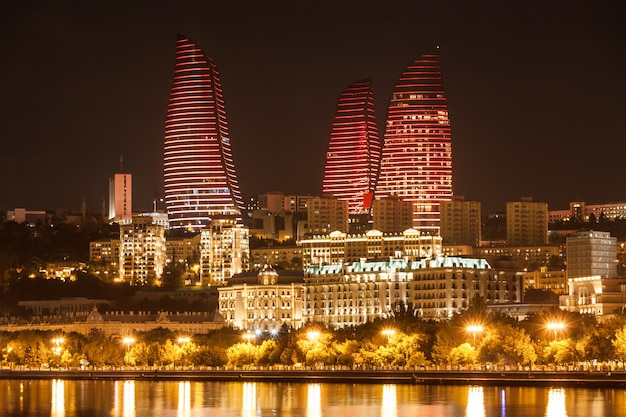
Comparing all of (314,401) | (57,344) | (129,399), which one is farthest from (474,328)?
(57,344)

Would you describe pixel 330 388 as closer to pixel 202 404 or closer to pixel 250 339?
pixel 202 404

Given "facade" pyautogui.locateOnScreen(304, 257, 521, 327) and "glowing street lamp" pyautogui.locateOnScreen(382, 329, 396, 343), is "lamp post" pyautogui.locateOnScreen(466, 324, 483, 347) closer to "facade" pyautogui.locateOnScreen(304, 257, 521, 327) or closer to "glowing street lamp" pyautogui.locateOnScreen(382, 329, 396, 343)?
"glowing street lamp" pyautogui.locateOnScreen(382, 329, 396, 343)

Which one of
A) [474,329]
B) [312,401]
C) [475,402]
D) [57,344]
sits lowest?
[312,401]

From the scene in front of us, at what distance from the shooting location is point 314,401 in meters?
122

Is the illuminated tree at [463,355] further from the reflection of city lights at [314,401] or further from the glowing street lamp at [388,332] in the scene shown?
the reflection of city lights at [314,401]

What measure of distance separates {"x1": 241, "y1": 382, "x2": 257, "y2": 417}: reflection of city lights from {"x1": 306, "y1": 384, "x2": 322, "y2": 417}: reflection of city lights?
379 cm

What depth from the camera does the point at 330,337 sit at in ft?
527

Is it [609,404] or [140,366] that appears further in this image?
[140,366]

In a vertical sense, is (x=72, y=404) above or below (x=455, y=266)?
below

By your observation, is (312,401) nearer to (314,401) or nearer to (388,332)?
(314,401)

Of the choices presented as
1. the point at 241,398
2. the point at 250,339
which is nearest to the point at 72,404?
the point at 241,398

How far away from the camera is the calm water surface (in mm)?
→ 111812

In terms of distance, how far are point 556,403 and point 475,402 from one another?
571 cm

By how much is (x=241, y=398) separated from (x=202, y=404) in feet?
17.6
